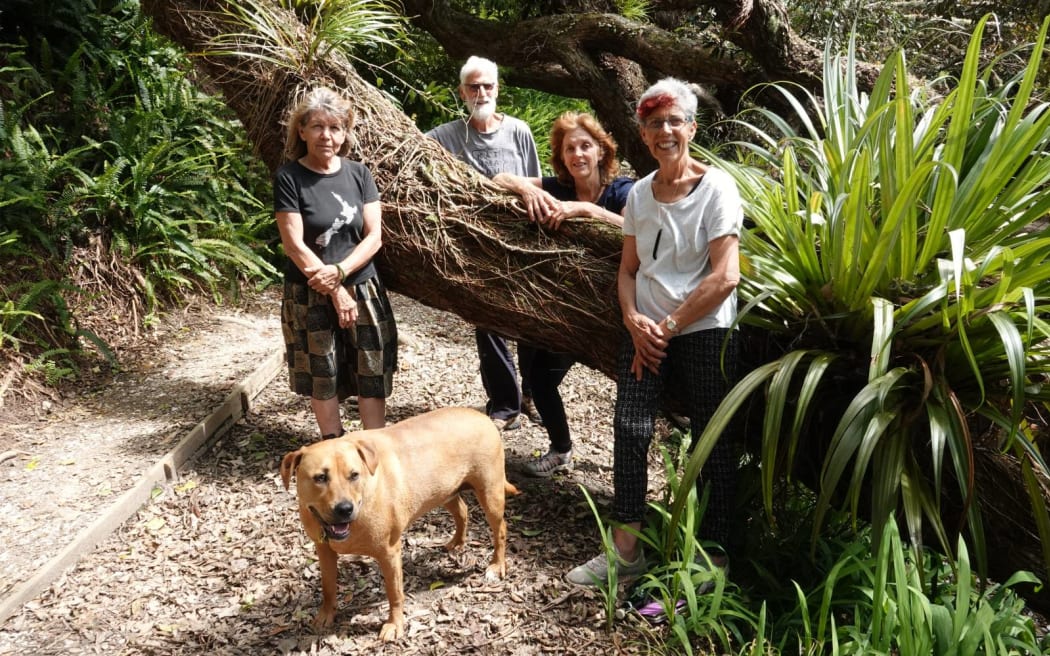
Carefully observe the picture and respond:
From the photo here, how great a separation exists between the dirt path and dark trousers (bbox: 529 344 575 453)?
0.83 ft

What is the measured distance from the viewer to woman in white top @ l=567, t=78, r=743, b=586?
10.0 ft

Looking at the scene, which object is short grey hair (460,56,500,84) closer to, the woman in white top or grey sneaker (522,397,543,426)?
the woman in white top

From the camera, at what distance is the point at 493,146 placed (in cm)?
455

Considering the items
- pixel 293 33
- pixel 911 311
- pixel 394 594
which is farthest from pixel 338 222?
pixel 911 311

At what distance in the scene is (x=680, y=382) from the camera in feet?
11.6

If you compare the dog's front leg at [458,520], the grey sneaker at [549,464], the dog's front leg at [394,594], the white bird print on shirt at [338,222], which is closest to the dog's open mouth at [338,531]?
the dog's front leg at [394,594]

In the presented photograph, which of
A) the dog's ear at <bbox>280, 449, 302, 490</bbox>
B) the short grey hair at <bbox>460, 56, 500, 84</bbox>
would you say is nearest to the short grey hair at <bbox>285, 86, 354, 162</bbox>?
the short grey hair at <bbox>460, 56, 500, 84</bbox>

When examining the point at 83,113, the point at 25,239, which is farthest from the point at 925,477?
the point at 83,113

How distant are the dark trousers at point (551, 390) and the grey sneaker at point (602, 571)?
3.62 feet

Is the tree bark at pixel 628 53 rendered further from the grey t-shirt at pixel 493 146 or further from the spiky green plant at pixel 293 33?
the grey t-shirt at pixel 493 146

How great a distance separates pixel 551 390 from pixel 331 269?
1.46 meters

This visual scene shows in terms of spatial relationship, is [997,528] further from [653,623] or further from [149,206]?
[149,206]

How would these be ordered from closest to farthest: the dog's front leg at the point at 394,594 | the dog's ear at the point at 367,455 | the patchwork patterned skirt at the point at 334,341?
1. the dog's ear at the point at 367,455
2. the dog's front leg at the point at 394,594
3. the patchwork patterned skirt at the point at 334,341

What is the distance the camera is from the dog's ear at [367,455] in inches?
111
